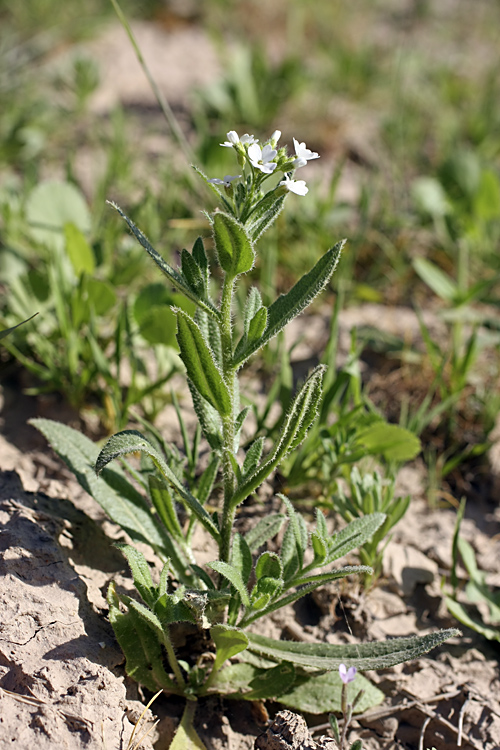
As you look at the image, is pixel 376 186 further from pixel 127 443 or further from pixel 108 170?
pixel 127 443

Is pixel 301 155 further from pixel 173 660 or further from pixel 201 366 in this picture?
pixel 173 660

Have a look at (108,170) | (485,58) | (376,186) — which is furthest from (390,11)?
(108,170)

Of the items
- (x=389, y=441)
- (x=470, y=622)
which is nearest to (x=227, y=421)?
(x=389, y=441)

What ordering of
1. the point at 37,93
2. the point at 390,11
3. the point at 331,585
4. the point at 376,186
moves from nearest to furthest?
1. the point at 331,585
2. the point at 376,186
3. the point at 37,93
4. the point at 390,11

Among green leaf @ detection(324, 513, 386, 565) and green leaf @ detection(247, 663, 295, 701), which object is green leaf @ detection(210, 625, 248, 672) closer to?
green leaf @ detection(247, 663, 295, 701)

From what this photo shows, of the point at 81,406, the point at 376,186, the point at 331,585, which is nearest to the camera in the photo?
the point at 331,585

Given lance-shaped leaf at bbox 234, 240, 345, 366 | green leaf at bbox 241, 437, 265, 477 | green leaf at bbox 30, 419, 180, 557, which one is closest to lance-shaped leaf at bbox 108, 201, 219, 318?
lance-shaped leaf at bbox 234, 240, 345, 366

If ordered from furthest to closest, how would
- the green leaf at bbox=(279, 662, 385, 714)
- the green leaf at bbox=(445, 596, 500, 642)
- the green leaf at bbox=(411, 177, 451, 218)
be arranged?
the green leaf at bbox=(411, 177, 451, 218) < the green leaf at bbox=(445, 596, 500, 642) < the green leaf at bbox=(279, 662, 385, 714)
